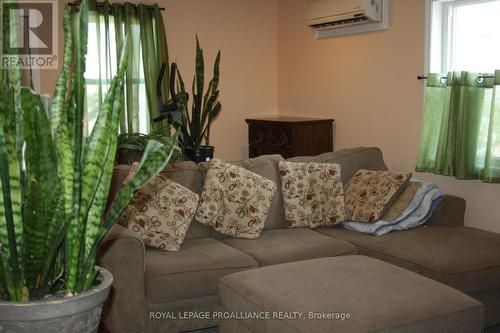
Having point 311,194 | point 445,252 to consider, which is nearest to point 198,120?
point 311,194

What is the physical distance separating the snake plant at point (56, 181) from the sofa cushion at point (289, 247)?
1963mm

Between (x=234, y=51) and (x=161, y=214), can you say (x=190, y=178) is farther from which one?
(x=234, y=51)

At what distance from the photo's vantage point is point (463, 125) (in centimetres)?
Result: 386

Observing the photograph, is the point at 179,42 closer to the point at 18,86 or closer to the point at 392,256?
the point at 392,256

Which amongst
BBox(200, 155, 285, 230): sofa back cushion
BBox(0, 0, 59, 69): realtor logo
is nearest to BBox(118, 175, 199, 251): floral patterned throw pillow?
BBox(200, 155, 285, 230): sofa back cushion

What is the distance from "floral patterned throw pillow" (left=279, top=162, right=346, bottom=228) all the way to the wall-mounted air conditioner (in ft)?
4.55

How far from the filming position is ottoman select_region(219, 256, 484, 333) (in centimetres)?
219

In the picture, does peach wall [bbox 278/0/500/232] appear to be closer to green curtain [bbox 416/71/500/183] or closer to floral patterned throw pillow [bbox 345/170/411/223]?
green curtain [bbox 416/71/500/183]

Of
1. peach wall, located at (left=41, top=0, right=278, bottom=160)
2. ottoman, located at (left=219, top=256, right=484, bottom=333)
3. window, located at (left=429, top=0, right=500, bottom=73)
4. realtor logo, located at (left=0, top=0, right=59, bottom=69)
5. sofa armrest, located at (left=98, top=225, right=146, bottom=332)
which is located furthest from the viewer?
peach wall, located at (left=41, top=0, right=278, bottom=160)

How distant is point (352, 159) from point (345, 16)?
1325 mm

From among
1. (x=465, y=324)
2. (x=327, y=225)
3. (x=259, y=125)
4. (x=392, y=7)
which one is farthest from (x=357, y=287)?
(x=259, y=125)

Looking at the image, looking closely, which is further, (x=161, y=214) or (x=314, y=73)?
(x=314, y=73)

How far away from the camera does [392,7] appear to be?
454 cm

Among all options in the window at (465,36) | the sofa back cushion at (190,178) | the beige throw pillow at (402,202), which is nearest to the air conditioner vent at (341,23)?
the window at (465,36)
